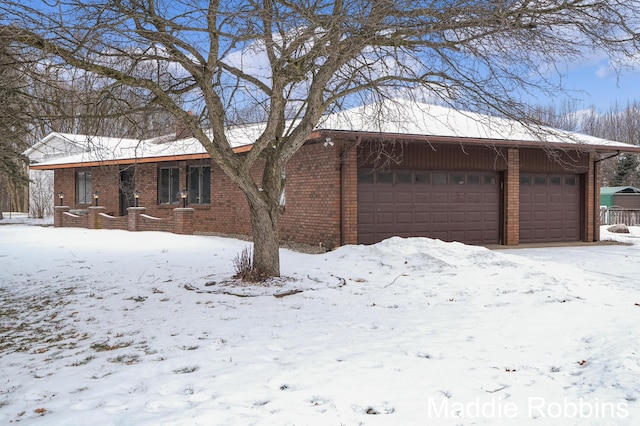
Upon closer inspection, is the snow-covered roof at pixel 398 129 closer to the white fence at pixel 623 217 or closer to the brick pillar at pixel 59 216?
the brick pillar at pixel 59 216

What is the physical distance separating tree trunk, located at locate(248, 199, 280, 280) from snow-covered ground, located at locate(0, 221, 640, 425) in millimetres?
445

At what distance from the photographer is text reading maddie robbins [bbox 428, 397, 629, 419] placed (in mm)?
3262

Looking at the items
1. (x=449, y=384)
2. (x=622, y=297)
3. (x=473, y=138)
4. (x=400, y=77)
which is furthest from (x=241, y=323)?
(x=473, y=138)

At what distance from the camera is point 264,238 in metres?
8.12

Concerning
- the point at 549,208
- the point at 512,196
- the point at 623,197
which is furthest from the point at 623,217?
the point at 512,196

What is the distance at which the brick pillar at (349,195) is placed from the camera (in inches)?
511

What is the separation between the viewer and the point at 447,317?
20.0 feet

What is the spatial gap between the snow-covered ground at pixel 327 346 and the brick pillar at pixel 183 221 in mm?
7314

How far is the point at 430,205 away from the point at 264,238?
7.65 m

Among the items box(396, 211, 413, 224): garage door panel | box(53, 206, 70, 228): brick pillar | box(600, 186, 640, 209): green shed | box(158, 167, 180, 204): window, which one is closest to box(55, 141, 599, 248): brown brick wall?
box(158, 167, 180, 204): window

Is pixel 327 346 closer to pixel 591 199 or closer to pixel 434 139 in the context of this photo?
pixel 434 139

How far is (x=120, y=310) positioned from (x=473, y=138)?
33.4 ft

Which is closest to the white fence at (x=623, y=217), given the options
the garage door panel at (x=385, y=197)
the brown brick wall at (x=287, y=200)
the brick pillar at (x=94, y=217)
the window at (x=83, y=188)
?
the garage door panel at (x=385, y=197)

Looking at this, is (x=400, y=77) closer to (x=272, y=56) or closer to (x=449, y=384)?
(x=272, y=56)
